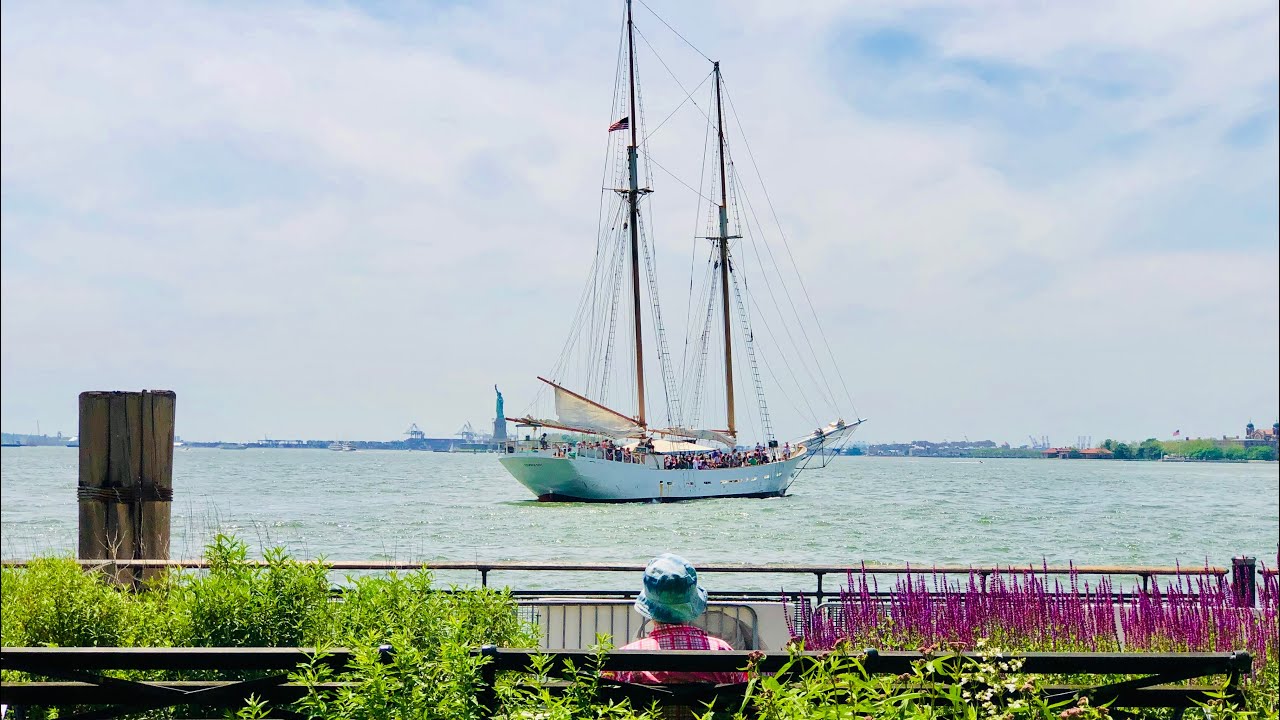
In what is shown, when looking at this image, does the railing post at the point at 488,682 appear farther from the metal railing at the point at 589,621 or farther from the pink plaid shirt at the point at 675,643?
the metal railing at the point at 589,621

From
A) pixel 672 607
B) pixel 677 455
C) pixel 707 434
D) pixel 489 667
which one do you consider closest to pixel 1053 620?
pixel 672 607

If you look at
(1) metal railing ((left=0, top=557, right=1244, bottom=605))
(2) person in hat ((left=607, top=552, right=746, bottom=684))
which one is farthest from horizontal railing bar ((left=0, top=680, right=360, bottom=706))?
(1) metal railing ((left=0, top=557, right=1244, bottom=605))

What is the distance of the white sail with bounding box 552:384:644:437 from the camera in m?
54.8

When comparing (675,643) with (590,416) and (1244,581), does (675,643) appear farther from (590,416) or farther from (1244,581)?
(590,416)

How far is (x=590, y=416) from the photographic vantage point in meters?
54.9

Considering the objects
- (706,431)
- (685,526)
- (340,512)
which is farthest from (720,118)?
(340,512)

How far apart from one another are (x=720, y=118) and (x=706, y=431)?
605 inches

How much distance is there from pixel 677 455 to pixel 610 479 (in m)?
4.07

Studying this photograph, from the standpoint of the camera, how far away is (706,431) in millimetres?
56375

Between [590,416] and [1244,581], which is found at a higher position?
[590,416]

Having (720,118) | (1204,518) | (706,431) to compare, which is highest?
(720,118)

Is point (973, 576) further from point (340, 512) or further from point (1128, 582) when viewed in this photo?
point (340, 512)

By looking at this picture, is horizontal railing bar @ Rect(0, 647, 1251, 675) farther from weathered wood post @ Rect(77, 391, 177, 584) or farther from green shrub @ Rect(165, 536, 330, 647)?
weathered wood post @ Rect(77, 391, 177, 584)

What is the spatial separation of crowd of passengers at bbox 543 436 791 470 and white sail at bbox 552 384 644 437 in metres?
0.85
